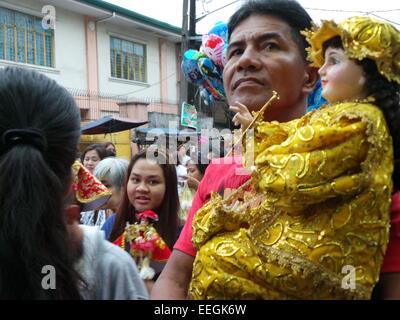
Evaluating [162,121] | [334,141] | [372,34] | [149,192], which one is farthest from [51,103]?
[162,121]

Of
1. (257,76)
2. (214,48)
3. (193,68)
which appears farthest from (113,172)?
(257,76)

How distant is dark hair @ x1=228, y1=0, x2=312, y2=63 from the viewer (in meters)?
1.73

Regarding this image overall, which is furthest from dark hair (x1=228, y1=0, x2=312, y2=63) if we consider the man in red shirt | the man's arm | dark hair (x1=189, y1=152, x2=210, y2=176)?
dark hair (x1=189, y1=152, x2=210, y2=176)

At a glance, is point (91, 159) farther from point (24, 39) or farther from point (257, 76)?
point (24, 39)

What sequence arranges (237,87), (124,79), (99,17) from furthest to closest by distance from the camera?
(124,79), (99,17), (237,87)

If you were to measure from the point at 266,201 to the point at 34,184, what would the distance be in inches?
29.2

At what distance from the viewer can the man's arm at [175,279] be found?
1534 mm

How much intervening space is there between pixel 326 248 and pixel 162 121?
48.7ft

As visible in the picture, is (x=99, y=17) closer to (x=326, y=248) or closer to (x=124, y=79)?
(x=124, y=79)

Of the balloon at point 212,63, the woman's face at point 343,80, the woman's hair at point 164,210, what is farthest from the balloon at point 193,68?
the woman's face at point 343,80

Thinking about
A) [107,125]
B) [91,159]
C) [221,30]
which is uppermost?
[107,125]

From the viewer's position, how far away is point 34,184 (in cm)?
97

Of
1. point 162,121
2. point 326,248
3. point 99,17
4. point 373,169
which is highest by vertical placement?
point 99,17
